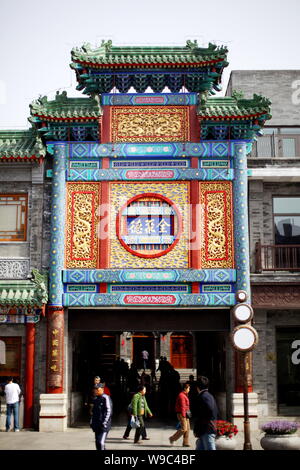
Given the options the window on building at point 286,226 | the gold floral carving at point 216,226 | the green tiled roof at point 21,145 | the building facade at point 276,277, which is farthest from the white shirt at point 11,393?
the window on building at point 286,226

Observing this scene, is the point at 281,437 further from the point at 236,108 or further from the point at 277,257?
the point at 236,108

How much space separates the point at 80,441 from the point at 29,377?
2881mm

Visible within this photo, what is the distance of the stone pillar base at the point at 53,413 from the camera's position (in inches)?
629

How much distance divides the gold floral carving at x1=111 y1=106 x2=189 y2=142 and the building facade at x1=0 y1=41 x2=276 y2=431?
3cm

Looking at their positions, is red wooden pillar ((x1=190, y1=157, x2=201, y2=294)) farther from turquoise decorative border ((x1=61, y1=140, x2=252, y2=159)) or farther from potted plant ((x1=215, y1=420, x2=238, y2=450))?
potted plant ((x1=215, y1=420, x2=238, y2=450))

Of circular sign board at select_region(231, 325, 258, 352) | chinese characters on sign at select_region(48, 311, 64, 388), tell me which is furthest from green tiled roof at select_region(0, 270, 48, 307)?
circular sign board at select_region(231, 325, 258, 352)

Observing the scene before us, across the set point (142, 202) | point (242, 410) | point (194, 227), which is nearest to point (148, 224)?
point (142, 202)

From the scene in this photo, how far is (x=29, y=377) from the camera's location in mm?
16500

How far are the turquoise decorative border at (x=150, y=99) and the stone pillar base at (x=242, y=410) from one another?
28.7 ft

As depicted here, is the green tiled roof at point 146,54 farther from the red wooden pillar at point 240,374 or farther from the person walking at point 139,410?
the person walking at point 139,410

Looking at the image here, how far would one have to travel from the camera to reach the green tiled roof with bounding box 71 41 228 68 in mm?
17172

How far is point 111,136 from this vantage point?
687 inches
